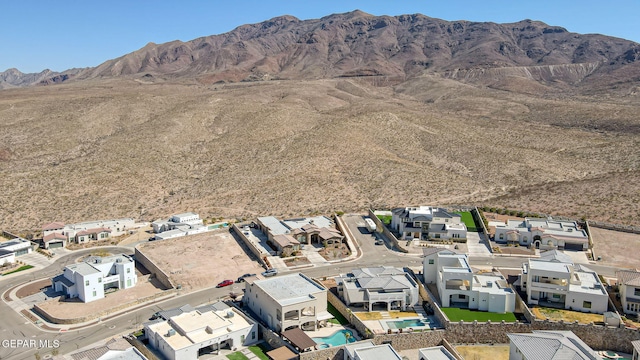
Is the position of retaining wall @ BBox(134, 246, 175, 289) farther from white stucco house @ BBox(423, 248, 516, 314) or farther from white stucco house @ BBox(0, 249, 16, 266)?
white stucco house @ BBox(423, 248, 516, 314)

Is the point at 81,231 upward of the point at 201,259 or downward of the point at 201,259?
upward

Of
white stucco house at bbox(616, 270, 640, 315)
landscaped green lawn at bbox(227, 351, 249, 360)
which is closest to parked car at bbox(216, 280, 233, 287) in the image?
landscaped green lawn at bbox(227, 351, 249, 360)

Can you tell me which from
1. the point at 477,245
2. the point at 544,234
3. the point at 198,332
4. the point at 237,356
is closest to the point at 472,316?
the point at 477,245

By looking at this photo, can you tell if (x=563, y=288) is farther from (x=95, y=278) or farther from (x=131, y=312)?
(x=95, y=278)

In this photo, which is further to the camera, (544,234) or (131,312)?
(544,234)

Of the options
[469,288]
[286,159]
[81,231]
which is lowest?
[469,288]

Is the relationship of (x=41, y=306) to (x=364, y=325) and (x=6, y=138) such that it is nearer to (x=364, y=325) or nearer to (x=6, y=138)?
(x=364, y=325)
